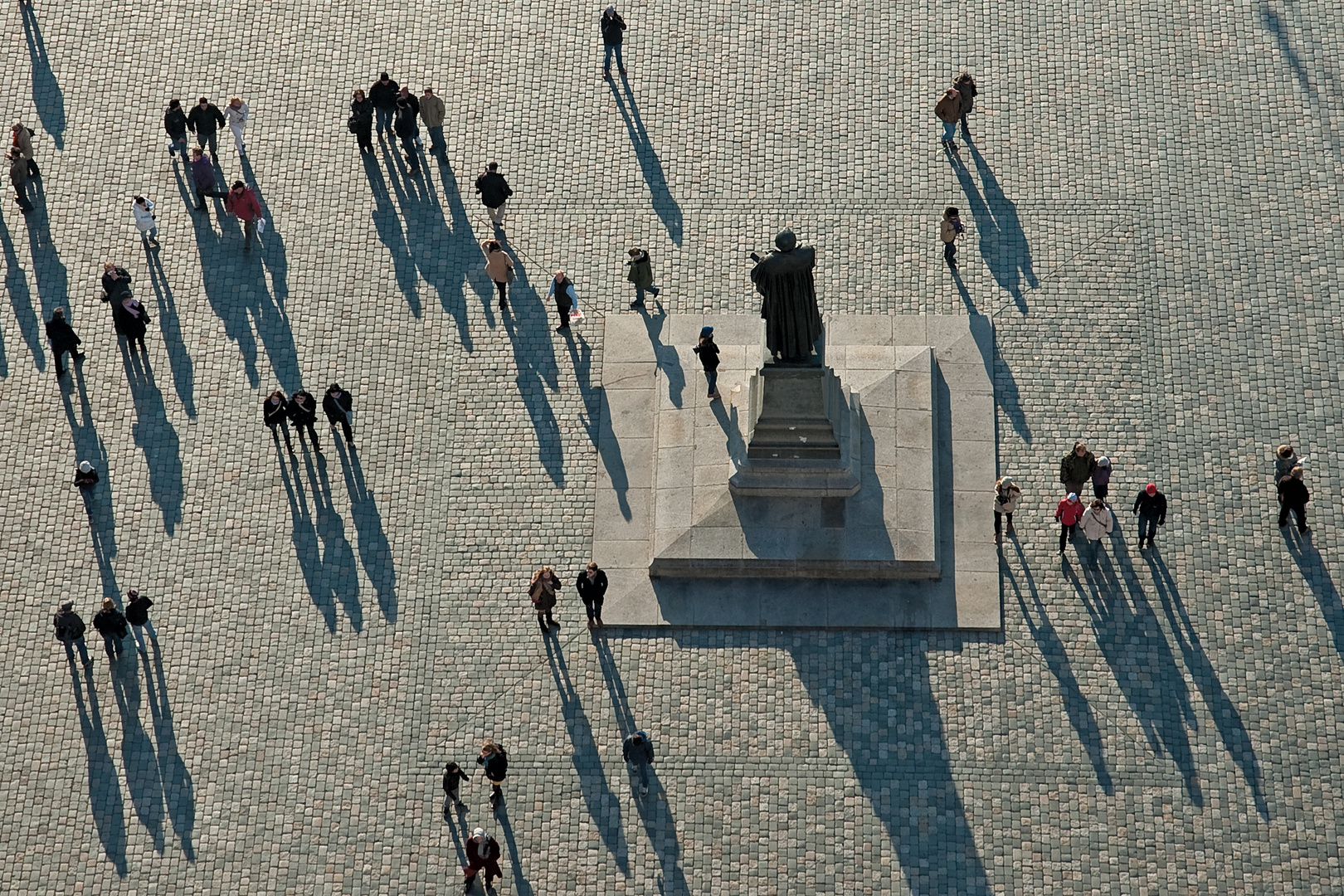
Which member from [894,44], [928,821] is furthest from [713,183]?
[928,821]

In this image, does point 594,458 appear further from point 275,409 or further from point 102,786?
point 102,786

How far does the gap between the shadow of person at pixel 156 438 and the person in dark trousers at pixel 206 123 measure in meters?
4.21

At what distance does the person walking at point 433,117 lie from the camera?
117 feet

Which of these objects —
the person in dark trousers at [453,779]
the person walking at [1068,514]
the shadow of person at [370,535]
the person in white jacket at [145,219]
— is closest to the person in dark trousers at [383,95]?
the person in white jacket at [145,219]

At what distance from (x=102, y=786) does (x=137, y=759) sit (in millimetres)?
589

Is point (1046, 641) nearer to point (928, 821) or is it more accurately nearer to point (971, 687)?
point (971, 687)

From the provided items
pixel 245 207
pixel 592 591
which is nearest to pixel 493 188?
pixel 245 207

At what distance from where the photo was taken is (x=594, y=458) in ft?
106

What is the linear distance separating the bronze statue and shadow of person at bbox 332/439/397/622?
643 cm

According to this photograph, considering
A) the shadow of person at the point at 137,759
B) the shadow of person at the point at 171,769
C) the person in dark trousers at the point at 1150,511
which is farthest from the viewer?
the person in dark trousers at the point at 1150,511

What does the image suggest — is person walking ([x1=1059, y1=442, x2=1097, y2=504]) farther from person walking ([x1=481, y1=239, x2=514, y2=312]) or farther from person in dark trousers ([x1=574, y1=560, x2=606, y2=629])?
person walking ([x1=481, y1=239, x2=514, y2=312])

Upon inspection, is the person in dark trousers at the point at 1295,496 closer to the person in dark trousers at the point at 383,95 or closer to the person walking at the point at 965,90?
the person walking at the point at 965,90

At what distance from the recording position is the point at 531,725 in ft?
97.2

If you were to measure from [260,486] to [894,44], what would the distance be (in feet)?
44.7
